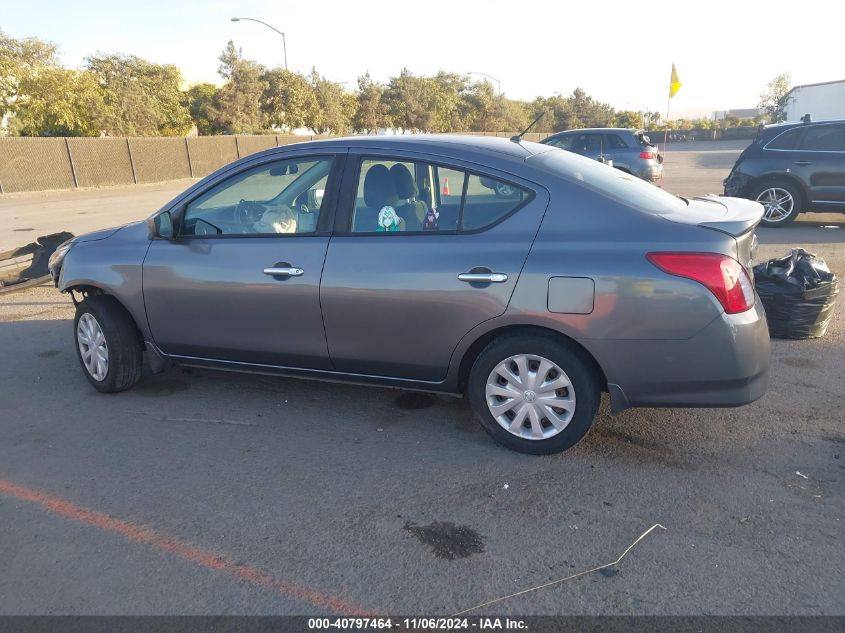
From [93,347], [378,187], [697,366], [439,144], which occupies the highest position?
→ [439,144]

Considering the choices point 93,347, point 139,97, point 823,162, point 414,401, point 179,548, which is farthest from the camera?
point 139,97

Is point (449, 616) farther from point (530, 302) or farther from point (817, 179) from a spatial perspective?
point (817, 179)

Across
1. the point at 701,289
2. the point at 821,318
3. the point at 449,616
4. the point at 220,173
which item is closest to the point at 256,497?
the point at 449,616

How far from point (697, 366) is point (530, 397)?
853 mm

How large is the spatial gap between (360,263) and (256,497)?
1.39m

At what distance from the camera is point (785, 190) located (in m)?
10.2

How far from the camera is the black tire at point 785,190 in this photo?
10.2 metres

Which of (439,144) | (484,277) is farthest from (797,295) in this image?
(439,144)

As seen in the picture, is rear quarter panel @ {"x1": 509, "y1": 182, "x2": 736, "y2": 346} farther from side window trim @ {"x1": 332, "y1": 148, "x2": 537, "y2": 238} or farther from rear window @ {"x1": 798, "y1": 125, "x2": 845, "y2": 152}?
rear window @ {"x1": 798, "y1": 125, "x2": 845, "y2": 152}

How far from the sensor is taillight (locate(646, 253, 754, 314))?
3.10 meters

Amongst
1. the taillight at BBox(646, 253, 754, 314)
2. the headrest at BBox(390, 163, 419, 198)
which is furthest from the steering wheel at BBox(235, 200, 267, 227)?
the taillight at BBox(646, 253, 754, 314)

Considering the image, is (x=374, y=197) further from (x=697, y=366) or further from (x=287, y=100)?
(x=287, y=100)

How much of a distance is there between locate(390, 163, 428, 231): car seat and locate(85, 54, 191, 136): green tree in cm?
3502

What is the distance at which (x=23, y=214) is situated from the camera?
1795 centimetres
